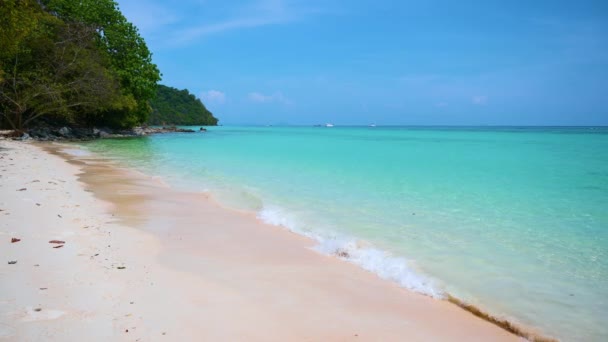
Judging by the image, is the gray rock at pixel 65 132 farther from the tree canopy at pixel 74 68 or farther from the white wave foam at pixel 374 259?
the white wave foam at pixel 374 259

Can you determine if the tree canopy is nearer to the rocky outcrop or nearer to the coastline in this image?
the rocky outcrop

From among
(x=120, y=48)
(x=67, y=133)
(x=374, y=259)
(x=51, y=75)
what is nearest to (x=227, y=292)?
(x=374, y=259)

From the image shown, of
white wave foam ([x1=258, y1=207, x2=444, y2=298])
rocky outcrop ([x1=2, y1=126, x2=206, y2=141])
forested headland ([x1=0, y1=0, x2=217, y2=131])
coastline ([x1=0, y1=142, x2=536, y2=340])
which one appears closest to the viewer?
coastline ([x1=0, y1=142, x2=536, y2=340])

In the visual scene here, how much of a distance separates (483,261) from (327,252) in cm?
208

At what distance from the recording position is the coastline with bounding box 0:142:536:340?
3.07 meters

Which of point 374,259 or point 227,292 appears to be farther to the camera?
point 374,259

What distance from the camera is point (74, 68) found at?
28.6 meters

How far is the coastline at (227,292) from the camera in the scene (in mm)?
3066

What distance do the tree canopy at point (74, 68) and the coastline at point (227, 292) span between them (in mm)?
12635

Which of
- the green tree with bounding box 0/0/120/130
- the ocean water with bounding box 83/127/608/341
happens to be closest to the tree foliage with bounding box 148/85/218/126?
the green tree with bounding box 0/0/120/130

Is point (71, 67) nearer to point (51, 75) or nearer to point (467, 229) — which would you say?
point (51, 75)

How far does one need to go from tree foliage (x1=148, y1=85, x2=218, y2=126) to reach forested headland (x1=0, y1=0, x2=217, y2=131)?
6158cm

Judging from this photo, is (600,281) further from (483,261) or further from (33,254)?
(33,254)

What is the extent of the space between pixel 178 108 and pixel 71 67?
82977 millimetres
